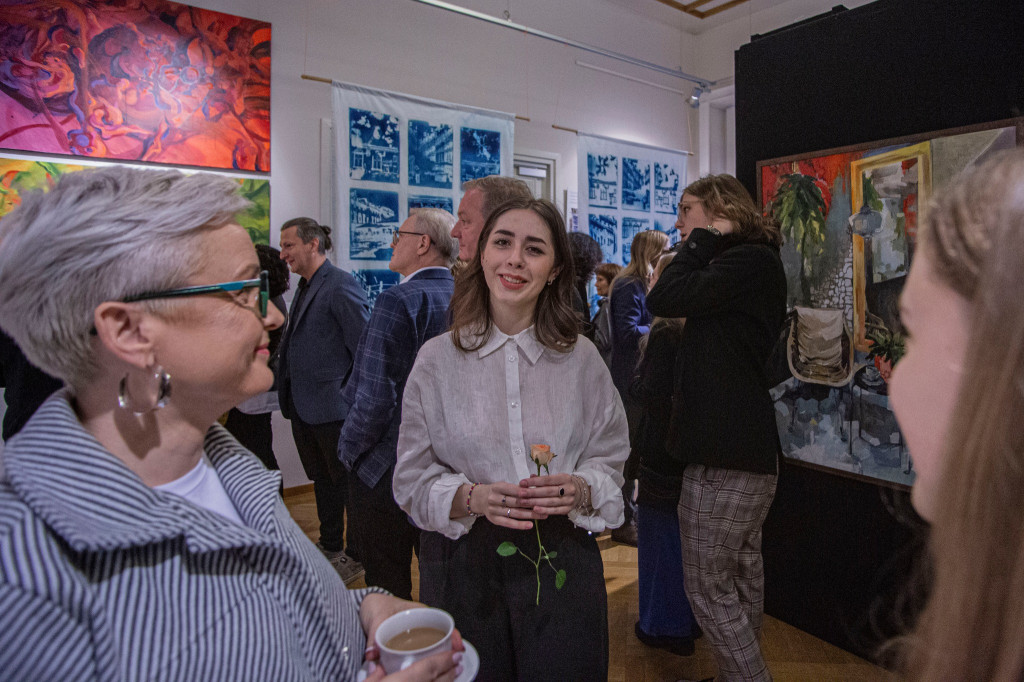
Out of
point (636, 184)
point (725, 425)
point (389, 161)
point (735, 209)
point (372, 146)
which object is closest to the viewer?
point (725, 425)

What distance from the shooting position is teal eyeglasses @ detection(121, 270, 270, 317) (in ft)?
3.01

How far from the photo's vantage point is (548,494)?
150 centimetres

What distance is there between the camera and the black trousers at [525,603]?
1539 mm

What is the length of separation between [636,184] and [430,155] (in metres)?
2.71

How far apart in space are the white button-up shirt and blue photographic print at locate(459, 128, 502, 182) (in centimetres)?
455

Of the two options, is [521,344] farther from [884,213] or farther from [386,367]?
[884,213]

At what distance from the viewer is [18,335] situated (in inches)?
35.4

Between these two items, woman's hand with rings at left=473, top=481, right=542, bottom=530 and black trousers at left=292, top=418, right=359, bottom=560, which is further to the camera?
black trousers at left=292, top=418, right=359, bottom=560

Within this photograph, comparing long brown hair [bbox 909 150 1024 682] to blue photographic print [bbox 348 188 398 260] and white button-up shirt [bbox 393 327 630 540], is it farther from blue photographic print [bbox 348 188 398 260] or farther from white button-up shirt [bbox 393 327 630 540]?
blue photographic print [bbox 348 188 398 260]

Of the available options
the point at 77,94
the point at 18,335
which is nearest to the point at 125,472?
the point at 18,335

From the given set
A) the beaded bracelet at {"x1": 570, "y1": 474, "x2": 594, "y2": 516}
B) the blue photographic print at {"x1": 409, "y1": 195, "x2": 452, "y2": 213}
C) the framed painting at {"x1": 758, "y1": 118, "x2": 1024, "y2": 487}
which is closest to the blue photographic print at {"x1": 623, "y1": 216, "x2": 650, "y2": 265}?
the blue photographic print at {"x1": 409, "y1": 195, "x2": 452, "y2": 213}

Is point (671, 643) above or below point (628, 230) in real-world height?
below

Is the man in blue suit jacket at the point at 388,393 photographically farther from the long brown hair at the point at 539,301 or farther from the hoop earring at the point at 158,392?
the hoop earring at the point at 158,392

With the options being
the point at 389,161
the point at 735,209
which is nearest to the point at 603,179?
the point at 389,161
